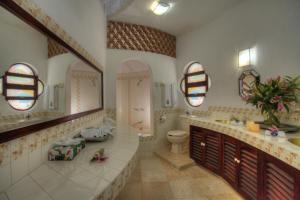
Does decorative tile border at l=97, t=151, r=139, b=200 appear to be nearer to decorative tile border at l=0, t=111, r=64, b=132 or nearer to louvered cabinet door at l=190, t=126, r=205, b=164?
decorative tile border at l=0, t=111, r=64, b=132

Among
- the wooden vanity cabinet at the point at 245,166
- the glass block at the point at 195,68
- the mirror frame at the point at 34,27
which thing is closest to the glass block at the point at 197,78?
the glass block at the point at 195,68

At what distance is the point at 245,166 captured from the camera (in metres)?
1.85

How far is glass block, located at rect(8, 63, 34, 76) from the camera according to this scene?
0.77 metres

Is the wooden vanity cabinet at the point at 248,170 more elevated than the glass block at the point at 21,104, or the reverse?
the glass block at the point at 21,104

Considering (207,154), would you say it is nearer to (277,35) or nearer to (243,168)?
(243,168)

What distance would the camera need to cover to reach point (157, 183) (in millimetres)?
2346

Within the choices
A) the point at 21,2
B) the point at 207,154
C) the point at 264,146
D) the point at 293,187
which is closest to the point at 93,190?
the point at 21,2

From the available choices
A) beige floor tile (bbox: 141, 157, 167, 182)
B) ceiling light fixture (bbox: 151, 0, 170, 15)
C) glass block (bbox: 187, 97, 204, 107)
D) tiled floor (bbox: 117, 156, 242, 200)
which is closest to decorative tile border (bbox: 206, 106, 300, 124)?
glass block (bbox: 187, 97, 204, 107)

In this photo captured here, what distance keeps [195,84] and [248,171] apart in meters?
2.21

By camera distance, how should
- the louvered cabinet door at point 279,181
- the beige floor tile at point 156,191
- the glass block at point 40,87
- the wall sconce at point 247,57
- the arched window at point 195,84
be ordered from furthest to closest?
the arched window at point 195,84 → the wall sconce at point 247,57 → the beige floor tile at point 156,191 → the louvered cabinet door at point 279,181 → the glass block at point 40,87

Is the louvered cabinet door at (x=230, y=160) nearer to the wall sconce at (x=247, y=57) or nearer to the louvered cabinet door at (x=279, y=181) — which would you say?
the louvered cabinet door at (x=279, y=181)

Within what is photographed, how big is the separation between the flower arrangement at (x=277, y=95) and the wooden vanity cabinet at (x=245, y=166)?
52 cm

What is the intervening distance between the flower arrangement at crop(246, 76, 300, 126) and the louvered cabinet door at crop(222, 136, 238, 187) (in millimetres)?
533

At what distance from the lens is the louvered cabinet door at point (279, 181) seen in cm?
119
